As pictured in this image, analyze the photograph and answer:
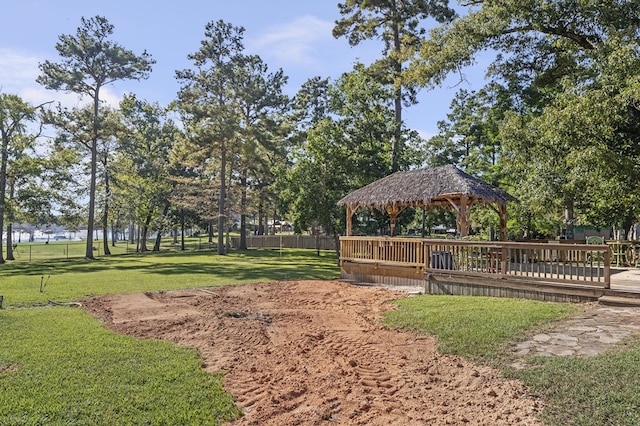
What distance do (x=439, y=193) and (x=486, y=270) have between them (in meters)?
3.69

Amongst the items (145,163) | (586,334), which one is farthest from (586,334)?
(145,163)

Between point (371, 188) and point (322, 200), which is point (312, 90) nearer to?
point (322, 200)

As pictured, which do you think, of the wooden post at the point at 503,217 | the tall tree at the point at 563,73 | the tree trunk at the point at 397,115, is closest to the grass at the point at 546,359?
the tall tree at the point at 563,73

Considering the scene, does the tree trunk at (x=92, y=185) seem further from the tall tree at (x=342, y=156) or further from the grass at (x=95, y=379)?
the grass at (x=95, y=379)

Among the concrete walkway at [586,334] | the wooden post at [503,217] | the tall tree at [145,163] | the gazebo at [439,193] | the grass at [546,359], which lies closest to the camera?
the grass at [546,359]

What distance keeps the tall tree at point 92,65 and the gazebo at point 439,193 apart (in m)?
21.4

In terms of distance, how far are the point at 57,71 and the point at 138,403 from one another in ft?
96.9

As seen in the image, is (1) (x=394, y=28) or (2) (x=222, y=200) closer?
(1) (x=394, y=28)

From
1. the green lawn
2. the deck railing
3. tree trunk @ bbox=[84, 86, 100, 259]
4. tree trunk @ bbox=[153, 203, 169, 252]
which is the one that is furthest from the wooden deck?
tree trunk @ bbox=[153, 203, 169, 252]

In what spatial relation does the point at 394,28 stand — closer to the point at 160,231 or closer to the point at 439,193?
the point at 439,193

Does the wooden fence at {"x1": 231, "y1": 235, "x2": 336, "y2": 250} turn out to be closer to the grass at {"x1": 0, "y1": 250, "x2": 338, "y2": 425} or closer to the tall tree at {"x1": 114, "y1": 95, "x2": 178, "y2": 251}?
the tall tree at {"x1": 114, "y1": 95, "x2": 178, "y2": 251}

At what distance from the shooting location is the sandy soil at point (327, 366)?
4.27 m

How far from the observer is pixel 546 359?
5.12 meters

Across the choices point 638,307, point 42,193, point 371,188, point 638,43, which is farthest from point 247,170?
point 638,307
